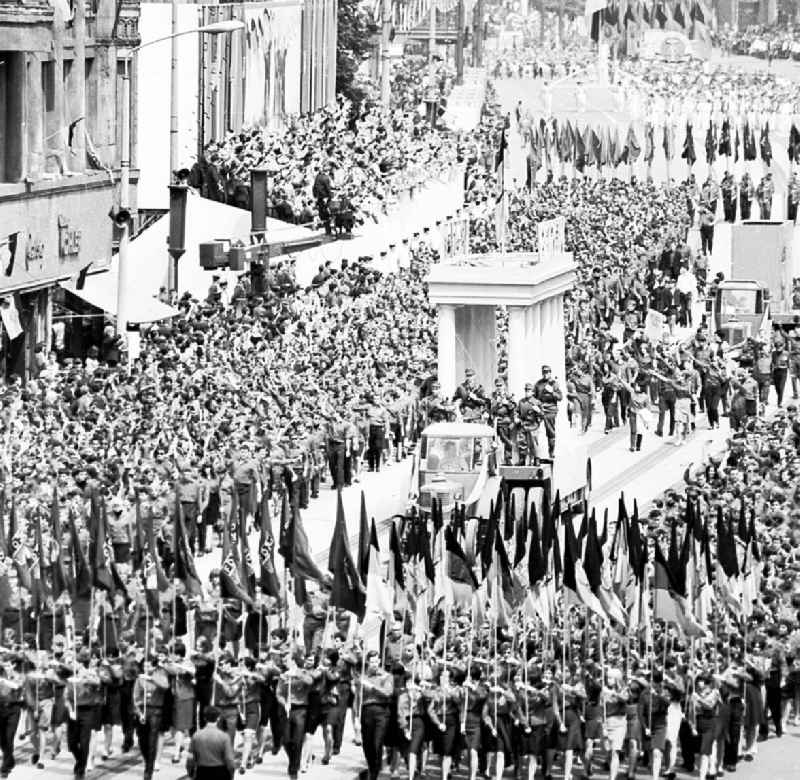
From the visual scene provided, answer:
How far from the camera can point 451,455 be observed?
4319cm

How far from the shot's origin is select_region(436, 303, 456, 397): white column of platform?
51125 millimetres

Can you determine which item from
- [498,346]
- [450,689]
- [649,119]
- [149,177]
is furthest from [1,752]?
[649,119]

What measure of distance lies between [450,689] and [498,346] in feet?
77.9

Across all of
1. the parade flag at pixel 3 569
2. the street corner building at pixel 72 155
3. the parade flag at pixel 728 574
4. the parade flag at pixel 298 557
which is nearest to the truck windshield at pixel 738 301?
the street corner building at pixel 72 155

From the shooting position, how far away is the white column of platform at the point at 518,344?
2005 inches

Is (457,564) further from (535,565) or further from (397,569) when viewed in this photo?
(535,565)

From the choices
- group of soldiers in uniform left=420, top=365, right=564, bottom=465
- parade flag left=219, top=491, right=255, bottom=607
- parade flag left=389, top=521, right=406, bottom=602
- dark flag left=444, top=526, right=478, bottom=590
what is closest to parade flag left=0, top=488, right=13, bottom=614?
parade flag left=219, top=491, right=255, bottom=607

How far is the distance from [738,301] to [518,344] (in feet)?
63.7

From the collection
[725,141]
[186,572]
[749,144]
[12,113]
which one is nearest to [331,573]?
[186,572]

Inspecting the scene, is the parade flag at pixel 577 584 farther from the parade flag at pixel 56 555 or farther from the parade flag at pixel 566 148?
the parade flag at pixel 566 148

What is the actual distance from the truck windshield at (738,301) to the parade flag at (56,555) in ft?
111

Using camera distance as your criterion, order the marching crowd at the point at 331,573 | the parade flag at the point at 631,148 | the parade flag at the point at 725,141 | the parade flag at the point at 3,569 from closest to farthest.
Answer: the marching crowd at the point at 331,573 → the parade flag at the point at 3,569 → the parade flag at the point at 631,148 → the parade flag at the point at 725,141

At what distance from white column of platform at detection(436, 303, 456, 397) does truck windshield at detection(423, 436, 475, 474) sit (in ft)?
24.9

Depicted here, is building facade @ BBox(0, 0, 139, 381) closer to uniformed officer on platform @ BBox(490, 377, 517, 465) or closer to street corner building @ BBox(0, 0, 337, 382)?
street corner building @ BBox(0, 0, 337, 382)
